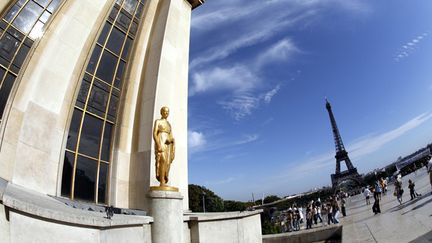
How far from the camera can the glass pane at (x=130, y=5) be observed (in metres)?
14.6

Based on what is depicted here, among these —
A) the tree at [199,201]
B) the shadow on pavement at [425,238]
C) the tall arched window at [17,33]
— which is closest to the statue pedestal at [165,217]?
the shadow on pavement at [425,238]

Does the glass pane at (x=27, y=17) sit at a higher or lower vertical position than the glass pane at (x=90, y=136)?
higher

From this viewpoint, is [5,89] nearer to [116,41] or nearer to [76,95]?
[76,95]

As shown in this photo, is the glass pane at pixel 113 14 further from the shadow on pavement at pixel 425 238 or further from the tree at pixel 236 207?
the tree at pixel 236 207

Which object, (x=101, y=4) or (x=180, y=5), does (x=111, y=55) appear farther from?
(x=180, y=5)

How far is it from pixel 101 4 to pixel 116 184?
7.84 metres

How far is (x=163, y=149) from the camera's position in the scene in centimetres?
867

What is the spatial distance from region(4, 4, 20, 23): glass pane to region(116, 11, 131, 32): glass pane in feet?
14.3

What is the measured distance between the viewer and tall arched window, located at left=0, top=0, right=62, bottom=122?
959 cm

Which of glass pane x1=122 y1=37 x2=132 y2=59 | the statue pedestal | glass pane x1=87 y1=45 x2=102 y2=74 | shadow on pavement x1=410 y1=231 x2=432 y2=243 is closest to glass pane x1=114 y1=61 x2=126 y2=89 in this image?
glass pane x1=122 y1=37 x2=132 y2=59

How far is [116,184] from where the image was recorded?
12562 millimetres

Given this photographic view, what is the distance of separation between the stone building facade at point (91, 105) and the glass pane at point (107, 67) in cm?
5

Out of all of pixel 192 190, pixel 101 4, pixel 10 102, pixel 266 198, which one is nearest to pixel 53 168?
pixel 10 102

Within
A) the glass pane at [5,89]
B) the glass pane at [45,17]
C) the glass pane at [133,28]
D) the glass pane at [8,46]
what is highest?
the glass pane at [133,28]
